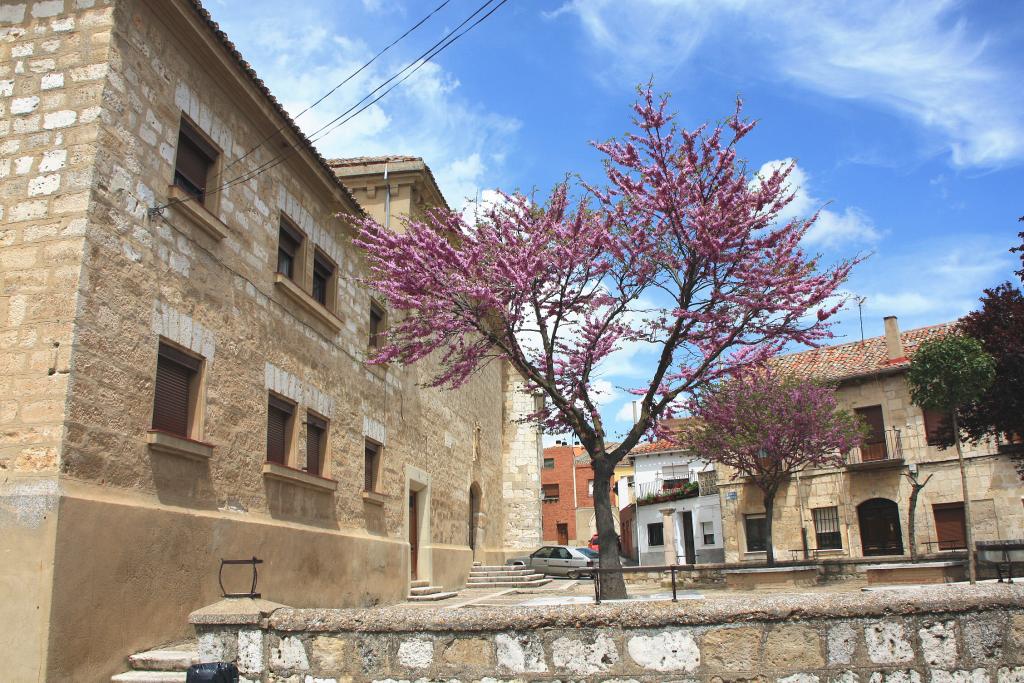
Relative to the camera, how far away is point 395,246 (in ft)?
39.0

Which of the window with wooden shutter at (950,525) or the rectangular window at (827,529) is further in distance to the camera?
the rectangular window at (827,529)

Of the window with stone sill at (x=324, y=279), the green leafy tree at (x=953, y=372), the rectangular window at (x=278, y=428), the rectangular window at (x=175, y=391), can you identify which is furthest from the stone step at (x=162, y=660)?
the green leafy tree at (x=953, y=372)

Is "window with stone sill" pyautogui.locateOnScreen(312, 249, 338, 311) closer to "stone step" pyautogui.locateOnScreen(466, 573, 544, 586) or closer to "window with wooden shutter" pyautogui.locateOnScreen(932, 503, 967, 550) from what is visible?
"stone step" pyautogui.locateOnScreen(466, 573, 544, 586)

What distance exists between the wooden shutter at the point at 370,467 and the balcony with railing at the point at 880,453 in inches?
638

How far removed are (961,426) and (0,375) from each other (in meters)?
20.9

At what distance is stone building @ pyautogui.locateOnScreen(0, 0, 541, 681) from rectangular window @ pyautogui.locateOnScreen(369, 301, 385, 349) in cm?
138

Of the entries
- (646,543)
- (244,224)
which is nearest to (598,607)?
(244,224)

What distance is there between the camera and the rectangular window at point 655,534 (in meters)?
36.8

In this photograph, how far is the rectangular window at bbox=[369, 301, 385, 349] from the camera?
14.1 m

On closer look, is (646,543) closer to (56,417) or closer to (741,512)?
(741,512)

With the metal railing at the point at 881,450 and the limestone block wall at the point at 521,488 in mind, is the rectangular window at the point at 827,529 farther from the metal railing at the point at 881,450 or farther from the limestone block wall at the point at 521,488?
the limestone block wall at the point at 521,488

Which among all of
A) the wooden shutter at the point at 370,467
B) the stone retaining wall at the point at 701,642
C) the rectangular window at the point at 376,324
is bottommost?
the stone retaining wall at the point at 701,642

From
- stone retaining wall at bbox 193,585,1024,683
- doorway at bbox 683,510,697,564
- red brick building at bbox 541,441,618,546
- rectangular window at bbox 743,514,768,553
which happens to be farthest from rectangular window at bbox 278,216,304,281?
red brick building at bbox 541,441,618,546

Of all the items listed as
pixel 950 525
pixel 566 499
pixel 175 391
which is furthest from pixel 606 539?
pixel 566 499
